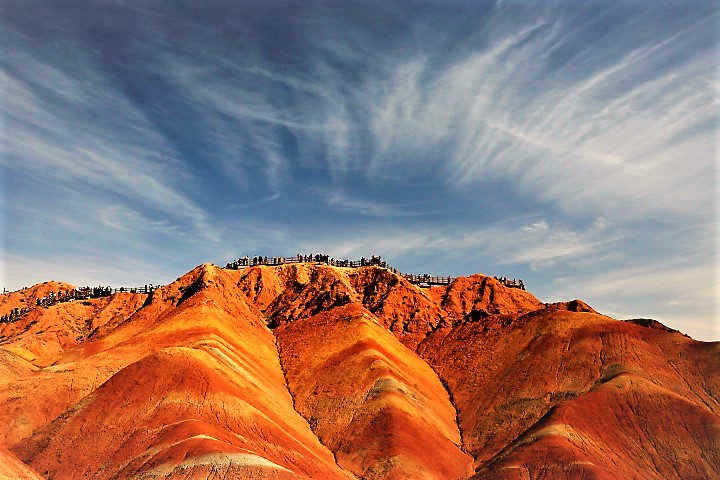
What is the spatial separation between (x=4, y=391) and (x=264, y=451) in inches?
1215

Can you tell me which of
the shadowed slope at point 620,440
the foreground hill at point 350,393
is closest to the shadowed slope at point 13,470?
the foreground hill at point 350,393

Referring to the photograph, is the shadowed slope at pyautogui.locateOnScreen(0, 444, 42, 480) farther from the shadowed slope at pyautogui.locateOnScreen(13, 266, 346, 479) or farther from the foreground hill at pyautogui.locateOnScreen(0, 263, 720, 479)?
the shadowed slope at pyautogui.locateOnScreen(13, 266, 346, 479)

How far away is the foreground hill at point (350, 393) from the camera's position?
157ft

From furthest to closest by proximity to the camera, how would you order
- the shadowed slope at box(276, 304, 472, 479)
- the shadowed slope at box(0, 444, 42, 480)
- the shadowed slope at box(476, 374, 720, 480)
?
the shadowed slope at box(276, 304, 472, 479) → the shadowed slope at box(476, 374, 720, 480) → the shadowed slope at box(0, 444, 42, 480)

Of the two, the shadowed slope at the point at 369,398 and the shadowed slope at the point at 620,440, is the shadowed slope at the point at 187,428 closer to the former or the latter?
the shadowed slope at the point at 369,398

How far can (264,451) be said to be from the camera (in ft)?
153

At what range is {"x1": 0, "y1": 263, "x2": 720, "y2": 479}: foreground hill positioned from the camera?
47.7 meters

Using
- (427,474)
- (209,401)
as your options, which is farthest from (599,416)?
(209,401)

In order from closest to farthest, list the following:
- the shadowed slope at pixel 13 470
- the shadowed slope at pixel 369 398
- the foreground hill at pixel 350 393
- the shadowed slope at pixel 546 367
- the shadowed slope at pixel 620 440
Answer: the shadowed slope at pixel 13 470, the foreground hill at pixel 350 393, the shadowed slope at pixel 620 440, the shadowed slope at pixel 369 398, the shadowed slope at pixel 546 367

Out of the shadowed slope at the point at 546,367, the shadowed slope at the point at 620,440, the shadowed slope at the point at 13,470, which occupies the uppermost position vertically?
the shadowed slope at the point at 546,367

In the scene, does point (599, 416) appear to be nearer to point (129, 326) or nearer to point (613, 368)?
point (613, 368)

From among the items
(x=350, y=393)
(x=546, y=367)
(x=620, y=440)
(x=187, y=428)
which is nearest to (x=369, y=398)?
(x=350, y=393)

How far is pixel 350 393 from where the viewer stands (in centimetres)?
6419

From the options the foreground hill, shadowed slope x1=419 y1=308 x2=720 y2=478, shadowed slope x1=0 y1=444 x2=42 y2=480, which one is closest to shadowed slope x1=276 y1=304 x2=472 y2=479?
the foreground hill
